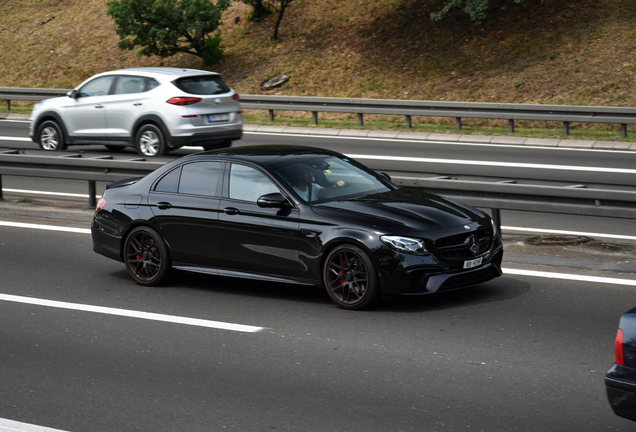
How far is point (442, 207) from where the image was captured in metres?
7.95

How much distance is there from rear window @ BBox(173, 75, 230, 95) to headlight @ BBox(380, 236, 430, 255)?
31.9 ft

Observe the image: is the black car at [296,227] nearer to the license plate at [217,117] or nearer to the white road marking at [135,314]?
the white road marking at [135,314]

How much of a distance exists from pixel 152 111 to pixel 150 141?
1.90ft

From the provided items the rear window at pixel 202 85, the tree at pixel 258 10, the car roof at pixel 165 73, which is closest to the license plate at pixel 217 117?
the rear window at pixel 202 85

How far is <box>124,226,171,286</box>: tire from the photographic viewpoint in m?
8.64

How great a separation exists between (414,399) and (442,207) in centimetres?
283

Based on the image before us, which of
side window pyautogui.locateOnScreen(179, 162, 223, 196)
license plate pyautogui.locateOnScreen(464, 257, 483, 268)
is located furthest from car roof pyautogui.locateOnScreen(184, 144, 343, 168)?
license plate pyautogui.locateOnScreen(464, 257, 483, 268)

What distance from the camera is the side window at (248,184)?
26.7 feet

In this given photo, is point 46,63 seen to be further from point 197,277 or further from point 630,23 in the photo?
point 197,277

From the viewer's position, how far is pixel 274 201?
25.7 ft

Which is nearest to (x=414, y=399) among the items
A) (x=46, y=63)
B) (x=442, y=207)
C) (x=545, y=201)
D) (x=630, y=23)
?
(x=442, y=207)

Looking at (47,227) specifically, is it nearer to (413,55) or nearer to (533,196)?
(533,196)

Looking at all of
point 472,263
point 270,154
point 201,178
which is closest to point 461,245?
point 472,263

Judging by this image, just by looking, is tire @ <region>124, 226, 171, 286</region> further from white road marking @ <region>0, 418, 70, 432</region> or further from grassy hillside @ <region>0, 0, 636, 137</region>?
grassy hillside @ <region>0, 0, 636, 137</region>
